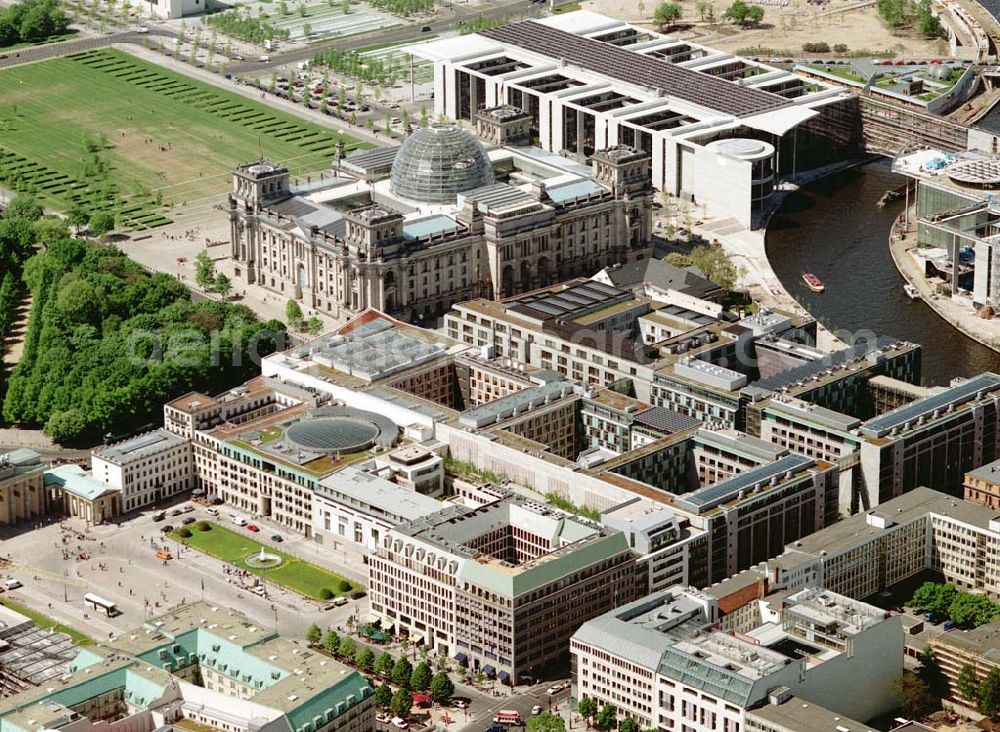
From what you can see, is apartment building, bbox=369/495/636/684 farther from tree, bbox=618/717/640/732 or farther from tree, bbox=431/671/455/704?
tree, bbox=618/717/640/732

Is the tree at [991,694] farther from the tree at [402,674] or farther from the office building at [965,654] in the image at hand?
the tree at [402,674]

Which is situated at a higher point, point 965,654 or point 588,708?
point 965,654

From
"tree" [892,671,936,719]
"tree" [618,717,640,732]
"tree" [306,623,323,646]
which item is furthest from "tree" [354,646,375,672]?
"tree" [892,671,936,719]

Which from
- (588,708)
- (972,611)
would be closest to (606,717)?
(588,708)

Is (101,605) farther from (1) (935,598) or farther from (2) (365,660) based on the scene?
(1) (935,598)

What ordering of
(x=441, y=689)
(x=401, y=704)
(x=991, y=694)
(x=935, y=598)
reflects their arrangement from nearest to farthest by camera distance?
(x=991, y=694), (x=401, y=704), (x=441, y=689), (x=935, y=598)

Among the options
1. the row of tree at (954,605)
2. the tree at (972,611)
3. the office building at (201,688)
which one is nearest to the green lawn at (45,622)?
the office building at (201,688)
